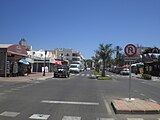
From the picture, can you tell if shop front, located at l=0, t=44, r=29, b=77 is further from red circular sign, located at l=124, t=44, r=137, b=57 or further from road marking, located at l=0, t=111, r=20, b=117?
road marking, located at l=0, t=111, r=20, b=117

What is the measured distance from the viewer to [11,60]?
3919 centimetres

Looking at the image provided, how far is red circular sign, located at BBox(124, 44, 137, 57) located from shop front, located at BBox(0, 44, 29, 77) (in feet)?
77.7

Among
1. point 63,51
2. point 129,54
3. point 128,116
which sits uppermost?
point 63,51

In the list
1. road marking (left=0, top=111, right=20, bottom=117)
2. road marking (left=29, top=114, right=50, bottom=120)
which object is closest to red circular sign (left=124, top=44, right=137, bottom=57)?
road marking (left=29, top=114, right=50, bottom=120)

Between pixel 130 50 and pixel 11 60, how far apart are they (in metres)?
27.0

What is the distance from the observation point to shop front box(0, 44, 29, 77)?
118 feet

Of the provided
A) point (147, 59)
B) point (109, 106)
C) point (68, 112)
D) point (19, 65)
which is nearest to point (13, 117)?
point (68, 112)

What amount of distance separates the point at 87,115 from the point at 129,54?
531 centimetres

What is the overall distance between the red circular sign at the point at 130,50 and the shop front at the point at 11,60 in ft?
77.7

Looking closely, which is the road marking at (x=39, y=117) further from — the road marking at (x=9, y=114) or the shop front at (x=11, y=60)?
Result: the shop front at (x=11, y=60)

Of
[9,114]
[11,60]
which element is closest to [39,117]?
[9,114]

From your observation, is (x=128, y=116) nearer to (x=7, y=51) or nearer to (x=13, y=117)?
(x=13, y=117)

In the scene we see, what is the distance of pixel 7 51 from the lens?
118 ft

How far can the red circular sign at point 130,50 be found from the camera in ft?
48.8
